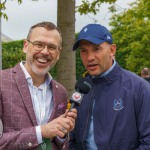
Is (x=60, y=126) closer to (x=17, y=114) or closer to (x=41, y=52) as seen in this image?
(x=17, y=114)

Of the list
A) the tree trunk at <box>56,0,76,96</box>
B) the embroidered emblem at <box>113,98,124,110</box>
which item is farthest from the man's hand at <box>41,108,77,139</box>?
the tree trunk at <box>56,0,76,96</box>

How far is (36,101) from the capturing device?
3.61 meters

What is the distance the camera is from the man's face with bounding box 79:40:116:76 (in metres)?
3.69

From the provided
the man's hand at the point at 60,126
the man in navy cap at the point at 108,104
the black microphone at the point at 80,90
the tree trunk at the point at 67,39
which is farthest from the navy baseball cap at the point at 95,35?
the tree trunk at the point at 67,39

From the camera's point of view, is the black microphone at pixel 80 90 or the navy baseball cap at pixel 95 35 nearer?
the black microphone at pixel 80 90

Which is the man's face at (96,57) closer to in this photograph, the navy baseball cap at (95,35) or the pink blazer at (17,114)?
the navy baseball cap at (95,35)

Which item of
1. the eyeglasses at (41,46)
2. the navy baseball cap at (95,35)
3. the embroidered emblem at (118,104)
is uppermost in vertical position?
the navy baseball cap at (95,35)

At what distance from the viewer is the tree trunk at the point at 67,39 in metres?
6.67

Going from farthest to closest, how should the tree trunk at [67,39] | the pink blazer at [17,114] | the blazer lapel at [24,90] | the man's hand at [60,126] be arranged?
the tree trunk at [67,39]
the blazer lapel at [24,90]
the pink blazer at [17,114]
the man's hand at [60,126]

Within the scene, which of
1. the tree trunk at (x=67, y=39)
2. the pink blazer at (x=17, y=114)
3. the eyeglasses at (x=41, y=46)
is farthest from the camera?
the tree trunk at (x=67, y=39)

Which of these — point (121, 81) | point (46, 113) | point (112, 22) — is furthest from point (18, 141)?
point (112, 22)

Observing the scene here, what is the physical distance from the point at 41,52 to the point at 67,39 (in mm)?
3047

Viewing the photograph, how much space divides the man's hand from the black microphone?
14 cm

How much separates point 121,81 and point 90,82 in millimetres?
261
